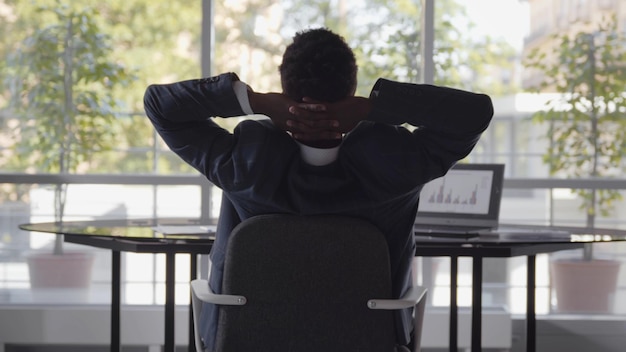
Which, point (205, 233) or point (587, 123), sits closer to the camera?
point (205, 233)

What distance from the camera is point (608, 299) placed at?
450cm

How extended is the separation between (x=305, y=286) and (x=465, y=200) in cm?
143

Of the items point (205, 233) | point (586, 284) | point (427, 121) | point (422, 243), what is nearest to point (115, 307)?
point (205, 233)

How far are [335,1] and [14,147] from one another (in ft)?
5.64

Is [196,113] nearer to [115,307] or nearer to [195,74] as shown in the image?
[115,307]

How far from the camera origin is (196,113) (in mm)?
1849

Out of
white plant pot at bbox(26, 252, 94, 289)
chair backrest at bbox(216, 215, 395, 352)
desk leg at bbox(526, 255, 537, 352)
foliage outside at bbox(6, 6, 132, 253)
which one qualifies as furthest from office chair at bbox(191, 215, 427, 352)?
white plant pot at bbox(26, 252, 94, 289)

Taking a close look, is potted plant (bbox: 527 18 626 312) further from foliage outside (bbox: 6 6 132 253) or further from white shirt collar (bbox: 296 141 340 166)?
white shirt collar (bbox: 296 141 340 166)

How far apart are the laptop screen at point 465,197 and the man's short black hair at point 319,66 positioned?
4.18 feet

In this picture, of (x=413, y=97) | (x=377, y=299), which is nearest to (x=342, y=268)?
(x=377, y=299)

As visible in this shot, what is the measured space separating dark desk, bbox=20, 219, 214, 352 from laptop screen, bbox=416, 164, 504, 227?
813 mm

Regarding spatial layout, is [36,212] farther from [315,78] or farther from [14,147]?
[315,78]

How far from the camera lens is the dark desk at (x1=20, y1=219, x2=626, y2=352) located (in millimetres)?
2490

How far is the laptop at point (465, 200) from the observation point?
116 inches
